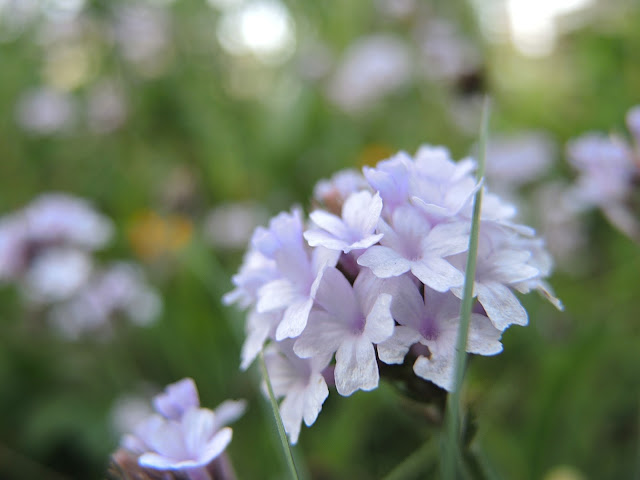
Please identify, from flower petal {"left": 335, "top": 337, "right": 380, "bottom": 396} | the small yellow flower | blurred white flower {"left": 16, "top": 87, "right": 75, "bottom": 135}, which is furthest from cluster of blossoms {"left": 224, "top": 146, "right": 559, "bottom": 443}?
blurred white flower {"left": 16, "top": 87, "right": 75, "bottom": 135}

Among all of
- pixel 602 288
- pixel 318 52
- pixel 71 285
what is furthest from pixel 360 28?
pixel 71 285

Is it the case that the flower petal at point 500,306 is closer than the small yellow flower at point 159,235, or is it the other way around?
the flower petal at point 500,306

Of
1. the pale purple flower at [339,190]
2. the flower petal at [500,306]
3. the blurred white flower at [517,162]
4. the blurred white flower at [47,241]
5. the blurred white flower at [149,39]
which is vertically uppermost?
the blurred white flower at [149,39]

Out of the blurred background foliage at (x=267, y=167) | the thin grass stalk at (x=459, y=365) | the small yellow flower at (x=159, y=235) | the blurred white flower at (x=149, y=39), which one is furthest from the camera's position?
the blurred white flower at (x=149, y=39)

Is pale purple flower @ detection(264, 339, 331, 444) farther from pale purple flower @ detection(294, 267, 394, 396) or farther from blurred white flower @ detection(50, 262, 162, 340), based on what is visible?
blurred white flower @ detection(50, 262, 162, 340)

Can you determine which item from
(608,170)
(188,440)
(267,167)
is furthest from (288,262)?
(267,167)

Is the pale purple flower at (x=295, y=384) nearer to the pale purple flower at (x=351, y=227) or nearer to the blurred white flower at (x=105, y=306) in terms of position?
the pale purple flower at (x=351, y=227)

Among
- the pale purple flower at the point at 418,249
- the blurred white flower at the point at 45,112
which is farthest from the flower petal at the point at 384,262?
the blurred white flower at the point at 45,112
